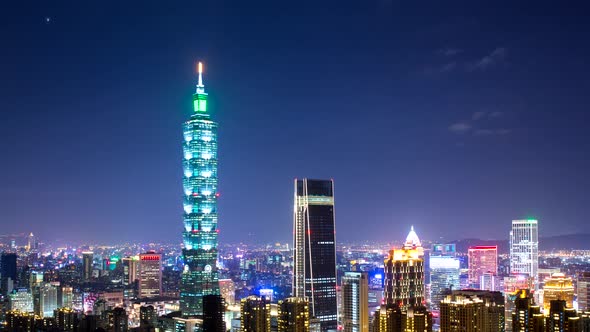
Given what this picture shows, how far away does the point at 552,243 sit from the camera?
23922 mm

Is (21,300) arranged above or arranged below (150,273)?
below

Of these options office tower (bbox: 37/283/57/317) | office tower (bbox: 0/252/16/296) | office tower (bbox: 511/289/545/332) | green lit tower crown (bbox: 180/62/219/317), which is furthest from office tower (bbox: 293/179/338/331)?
office tower (bbox: 0/252/16/296)

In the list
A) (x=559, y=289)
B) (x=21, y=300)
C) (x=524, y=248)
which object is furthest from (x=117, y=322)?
(x=524, y=248)

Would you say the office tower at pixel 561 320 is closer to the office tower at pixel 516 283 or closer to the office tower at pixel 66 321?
the office tower at pixel 516 283

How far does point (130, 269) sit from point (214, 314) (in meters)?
12.8

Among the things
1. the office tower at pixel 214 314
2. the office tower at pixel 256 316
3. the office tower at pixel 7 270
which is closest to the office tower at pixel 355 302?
the office tower at pixel 214 314

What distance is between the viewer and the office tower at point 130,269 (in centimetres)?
2917

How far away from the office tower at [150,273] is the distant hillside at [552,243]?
10797 millimetres

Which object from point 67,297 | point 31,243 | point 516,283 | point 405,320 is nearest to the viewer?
point 405,320

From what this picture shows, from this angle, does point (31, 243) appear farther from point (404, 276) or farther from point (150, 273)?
point (404, 276)

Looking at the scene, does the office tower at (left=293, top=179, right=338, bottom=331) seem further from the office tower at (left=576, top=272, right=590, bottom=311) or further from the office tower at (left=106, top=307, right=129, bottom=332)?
the office tower at (left=576, top=272, right=590, bottom=311)

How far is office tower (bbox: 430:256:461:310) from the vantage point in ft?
76.6

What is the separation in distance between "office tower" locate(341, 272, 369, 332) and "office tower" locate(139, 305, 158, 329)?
471cm

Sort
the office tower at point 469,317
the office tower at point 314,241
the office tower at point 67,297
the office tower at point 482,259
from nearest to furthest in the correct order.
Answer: the office tower at point 469,317 → the office tower at point 314,241 → the office tower at point 67,297 → the office tower at point 482,259
